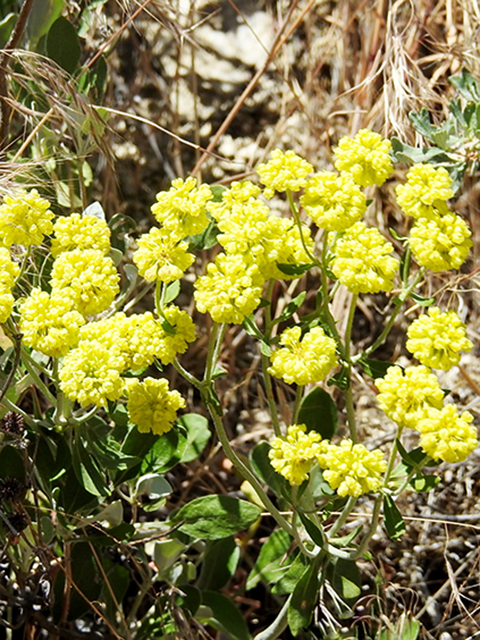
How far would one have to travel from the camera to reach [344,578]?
4.89ft

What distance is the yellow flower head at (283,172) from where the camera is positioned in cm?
127

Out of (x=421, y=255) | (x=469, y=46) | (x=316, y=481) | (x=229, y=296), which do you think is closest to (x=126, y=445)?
(x=316, y=481)

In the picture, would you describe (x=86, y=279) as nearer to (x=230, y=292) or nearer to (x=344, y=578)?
(x=230, y=292)

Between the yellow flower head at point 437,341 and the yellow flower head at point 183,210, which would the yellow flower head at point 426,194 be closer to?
the yellow flower head at point 437,341

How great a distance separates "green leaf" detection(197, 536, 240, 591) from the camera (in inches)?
66.8

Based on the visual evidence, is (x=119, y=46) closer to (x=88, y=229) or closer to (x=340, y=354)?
(x=88, y=229)

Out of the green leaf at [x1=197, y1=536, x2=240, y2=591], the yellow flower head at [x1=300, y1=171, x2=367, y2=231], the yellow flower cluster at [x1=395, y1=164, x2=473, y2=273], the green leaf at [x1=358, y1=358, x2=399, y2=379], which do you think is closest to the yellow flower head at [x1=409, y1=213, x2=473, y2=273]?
the yellow flower cluster at [x1=395, y1=164, x2=473, y2=273]

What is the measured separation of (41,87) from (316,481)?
976 mm

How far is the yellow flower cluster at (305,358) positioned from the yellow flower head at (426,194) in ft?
0.83

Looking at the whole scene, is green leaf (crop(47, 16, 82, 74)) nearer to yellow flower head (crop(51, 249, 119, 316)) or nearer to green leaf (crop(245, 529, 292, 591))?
yellow flower head (crop(51, 249, 119, 316))

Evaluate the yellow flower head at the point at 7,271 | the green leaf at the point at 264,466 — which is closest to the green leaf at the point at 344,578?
the green leaf at the point at 264,466

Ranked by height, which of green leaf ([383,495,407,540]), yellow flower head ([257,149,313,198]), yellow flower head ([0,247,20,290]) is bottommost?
green leaf ([383,495,407,540])

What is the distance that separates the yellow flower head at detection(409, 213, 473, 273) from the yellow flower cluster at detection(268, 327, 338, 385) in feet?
0.64

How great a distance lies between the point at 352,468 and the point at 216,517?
1.38 ft
